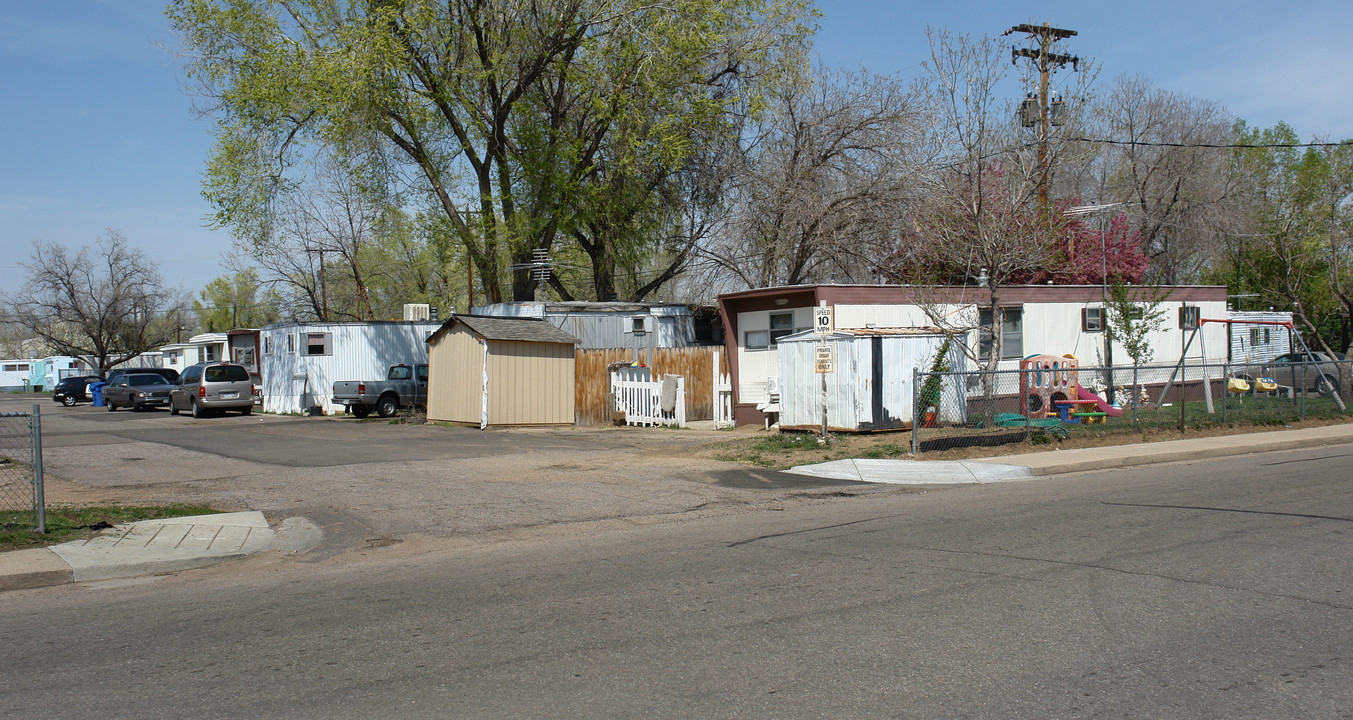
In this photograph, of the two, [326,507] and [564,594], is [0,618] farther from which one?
[326,507]

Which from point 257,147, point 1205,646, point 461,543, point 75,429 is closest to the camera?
point 1205,646

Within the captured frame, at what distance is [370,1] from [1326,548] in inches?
1014

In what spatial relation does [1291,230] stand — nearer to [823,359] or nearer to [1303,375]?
[1303,375]

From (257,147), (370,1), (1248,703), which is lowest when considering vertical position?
(1248,703)

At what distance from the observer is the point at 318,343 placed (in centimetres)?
3275

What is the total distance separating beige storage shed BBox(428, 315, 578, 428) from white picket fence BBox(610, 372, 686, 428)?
1488 mm

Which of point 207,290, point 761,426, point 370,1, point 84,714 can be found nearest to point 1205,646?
point 84,714

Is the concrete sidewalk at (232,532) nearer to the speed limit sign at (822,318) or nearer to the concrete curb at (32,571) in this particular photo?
the concrete curb at (32,571)

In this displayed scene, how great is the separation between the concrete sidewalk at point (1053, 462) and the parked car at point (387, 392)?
1822cm

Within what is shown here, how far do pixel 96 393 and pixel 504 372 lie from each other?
32.3 m

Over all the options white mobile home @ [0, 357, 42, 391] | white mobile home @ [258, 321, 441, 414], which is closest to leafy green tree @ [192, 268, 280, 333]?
white mobile home @ [0, 357, 42, 391]

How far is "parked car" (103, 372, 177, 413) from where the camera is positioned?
118 feet

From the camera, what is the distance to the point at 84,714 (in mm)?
4742

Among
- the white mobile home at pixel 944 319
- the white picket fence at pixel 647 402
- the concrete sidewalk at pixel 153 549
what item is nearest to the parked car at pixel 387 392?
the white picket fence at pixel 647 402
